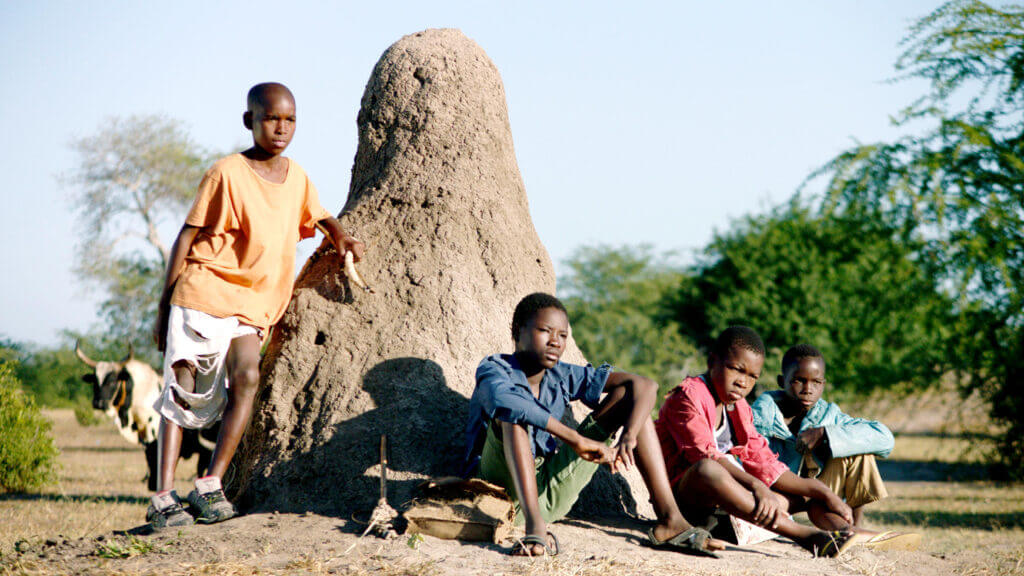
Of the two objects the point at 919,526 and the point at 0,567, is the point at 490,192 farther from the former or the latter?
the point at 919,526

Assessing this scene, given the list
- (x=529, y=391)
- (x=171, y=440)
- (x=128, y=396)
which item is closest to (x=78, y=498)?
(x=128, y=396)

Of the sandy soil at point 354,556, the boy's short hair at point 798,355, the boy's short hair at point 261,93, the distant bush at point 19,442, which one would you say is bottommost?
the distant bush at point 19,442

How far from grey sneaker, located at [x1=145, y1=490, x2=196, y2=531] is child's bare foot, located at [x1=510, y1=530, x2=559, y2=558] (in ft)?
4.62

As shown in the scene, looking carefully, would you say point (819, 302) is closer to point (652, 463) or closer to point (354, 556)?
point (652, 463)

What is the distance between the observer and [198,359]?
163 inches

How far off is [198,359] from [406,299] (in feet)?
3.70

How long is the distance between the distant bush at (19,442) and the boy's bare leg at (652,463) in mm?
6442

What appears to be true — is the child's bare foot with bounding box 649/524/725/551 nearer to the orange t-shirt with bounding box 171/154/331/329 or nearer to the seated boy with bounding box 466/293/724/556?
the seated boy with bounding box 466/293/724/556

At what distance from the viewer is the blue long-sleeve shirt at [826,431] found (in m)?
4.58

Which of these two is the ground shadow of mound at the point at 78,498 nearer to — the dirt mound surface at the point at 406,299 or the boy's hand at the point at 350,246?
the dirt mound surface at the point at 406,299

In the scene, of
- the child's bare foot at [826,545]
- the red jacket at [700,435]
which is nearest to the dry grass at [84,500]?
the red jacket at [700,435]

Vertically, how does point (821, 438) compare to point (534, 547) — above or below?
above

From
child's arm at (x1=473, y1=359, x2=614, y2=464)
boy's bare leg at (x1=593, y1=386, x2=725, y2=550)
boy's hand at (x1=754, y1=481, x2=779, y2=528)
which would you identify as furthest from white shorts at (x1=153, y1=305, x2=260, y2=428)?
boy's hand at (x1=754, y1=481, x2=779, y2=528)

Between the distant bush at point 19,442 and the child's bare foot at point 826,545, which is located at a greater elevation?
the child's bare foot at point 826,545
